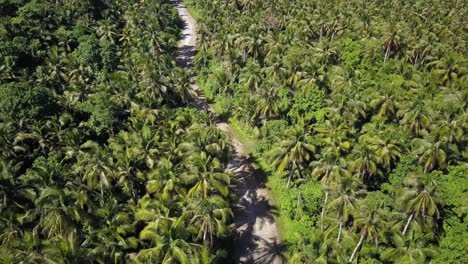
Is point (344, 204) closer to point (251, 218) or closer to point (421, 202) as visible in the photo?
point (421, 202)

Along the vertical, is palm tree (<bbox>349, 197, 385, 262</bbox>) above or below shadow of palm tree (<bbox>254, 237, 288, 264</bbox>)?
above

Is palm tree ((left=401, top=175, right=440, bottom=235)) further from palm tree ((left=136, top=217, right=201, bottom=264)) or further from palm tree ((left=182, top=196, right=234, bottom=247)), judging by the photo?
palm tree ((left=136, top=217, right=201, bottom=264))

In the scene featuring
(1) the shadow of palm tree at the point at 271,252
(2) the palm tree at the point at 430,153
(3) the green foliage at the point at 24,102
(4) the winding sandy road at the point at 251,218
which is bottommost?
(1) the shadow of palm tree at the point at 271,252

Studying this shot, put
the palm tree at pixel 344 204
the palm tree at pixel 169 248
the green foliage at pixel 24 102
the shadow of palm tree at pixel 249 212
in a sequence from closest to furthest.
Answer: the palm tree at pixel 169 248 < the palm tree at pixel 344 204 < the shadow of palm tree at pixel 249 212 < the green foliage at pixel 24 102

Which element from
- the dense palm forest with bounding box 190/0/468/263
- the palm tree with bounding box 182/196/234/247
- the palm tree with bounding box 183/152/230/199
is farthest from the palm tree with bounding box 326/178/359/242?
the palm tree with bounding box 183/152/230/199

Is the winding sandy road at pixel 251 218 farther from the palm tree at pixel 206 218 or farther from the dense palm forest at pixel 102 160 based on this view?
the palm tree at pixel 206 218

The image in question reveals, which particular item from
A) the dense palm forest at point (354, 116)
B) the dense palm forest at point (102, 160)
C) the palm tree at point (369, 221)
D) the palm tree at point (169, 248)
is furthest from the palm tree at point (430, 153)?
the palm tree at point (169, 248)
